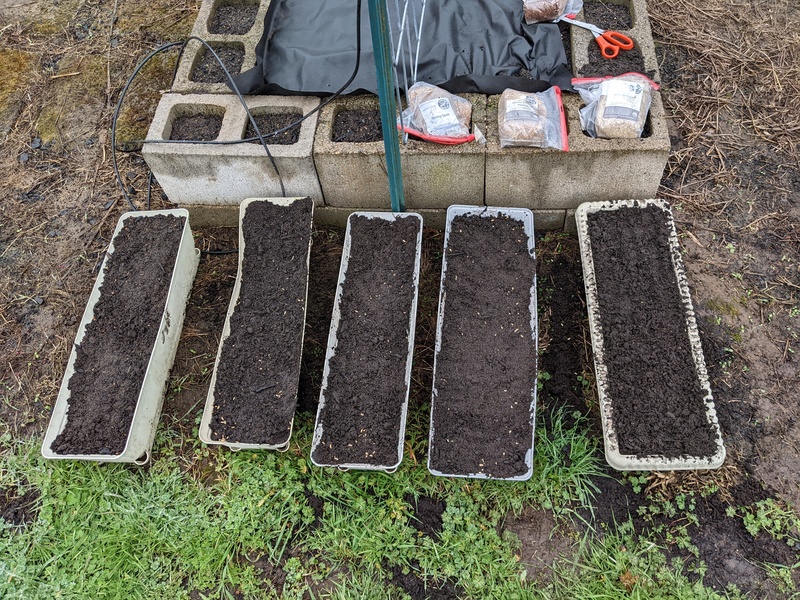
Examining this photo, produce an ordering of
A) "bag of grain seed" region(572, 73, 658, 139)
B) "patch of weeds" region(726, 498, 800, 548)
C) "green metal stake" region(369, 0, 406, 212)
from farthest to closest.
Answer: "bag of grain seed" region(572, 73, 658, 139)
"patch of weeds" region(726, 498, 800, 548)
"green metal stake" region(369, 0, 406, 212)

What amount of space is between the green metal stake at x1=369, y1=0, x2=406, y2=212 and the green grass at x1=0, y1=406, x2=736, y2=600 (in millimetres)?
1138

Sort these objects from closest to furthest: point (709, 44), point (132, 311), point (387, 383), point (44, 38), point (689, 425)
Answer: point (689, 425) → point (387, 383) → point (132, 311) → point (709, 44) → point (44, 38)

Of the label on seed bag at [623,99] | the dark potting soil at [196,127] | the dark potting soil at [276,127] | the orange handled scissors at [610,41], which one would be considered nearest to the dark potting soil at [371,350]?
the dark potting soil at [276,127]

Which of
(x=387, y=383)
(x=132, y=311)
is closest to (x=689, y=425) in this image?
(x=387, y=383)

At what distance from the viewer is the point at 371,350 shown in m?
2.56

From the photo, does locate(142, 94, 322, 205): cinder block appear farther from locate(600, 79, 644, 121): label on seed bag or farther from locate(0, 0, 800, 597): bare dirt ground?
locate(600, 79, 644, 121): label on seed bag

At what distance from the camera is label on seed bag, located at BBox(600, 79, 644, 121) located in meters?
2.62

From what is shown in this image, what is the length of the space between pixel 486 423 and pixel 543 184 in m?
1.16

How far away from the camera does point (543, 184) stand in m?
2.82

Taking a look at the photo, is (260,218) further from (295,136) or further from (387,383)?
(387,383)

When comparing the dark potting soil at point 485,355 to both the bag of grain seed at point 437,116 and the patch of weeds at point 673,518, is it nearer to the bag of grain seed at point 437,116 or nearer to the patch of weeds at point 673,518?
the bag of grain seed at point 437,116

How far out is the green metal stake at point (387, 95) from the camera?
2112 millimetres

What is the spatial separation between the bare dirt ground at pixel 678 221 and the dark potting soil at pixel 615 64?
58cm

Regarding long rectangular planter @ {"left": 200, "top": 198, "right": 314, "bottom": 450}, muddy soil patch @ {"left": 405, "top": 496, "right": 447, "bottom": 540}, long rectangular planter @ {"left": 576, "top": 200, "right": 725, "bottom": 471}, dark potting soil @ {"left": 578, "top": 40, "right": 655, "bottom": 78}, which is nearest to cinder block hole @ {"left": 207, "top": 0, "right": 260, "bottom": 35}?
long rectangular planter @ {"left": 200, "top": 198, "right": 314, "bottom": 450}
